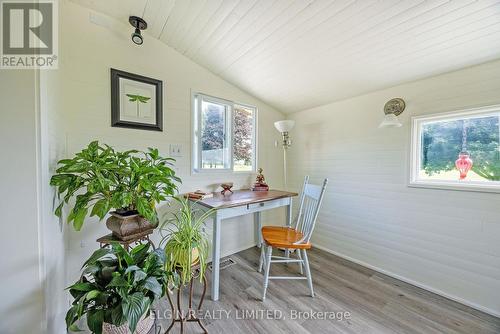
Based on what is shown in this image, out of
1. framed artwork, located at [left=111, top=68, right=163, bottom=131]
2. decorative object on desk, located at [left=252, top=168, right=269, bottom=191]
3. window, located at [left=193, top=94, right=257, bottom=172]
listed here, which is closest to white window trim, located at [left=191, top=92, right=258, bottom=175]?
window, located at [left=193, top=94, right=257, bottom=172]

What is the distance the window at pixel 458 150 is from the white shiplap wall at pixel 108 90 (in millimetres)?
2126

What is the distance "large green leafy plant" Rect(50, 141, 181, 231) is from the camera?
115cm

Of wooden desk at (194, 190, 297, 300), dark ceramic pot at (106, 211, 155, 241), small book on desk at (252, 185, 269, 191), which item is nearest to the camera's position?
dark ceramic pot at (106, 211, 155, 241)

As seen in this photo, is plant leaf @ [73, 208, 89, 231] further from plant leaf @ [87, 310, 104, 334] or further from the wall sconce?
the wall sconce

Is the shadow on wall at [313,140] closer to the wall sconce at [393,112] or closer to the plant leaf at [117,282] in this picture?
the wall sconce at [393,112]

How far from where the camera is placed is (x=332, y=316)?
5.06 ft

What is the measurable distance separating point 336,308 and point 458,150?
1.80 m

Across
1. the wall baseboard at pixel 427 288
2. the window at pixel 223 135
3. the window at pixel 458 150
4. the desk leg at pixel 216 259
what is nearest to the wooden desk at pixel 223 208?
the desk leg at pixel 216 259

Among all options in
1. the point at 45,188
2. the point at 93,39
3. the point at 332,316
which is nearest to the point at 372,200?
the point at 332,316

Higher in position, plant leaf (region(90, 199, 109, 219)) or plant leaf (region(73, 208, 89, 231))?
plant leaf (region(90, 199, 109, 219))

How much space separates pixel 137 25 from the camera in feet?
5.80

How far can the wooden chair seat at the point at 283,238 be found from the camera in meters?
1.71

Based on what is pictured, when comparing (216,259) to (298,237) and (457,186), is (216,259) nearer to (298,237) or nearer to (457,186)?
(298,237)

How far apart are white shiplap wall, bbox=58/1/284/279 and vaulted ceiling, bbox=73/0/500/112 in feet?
0.51
